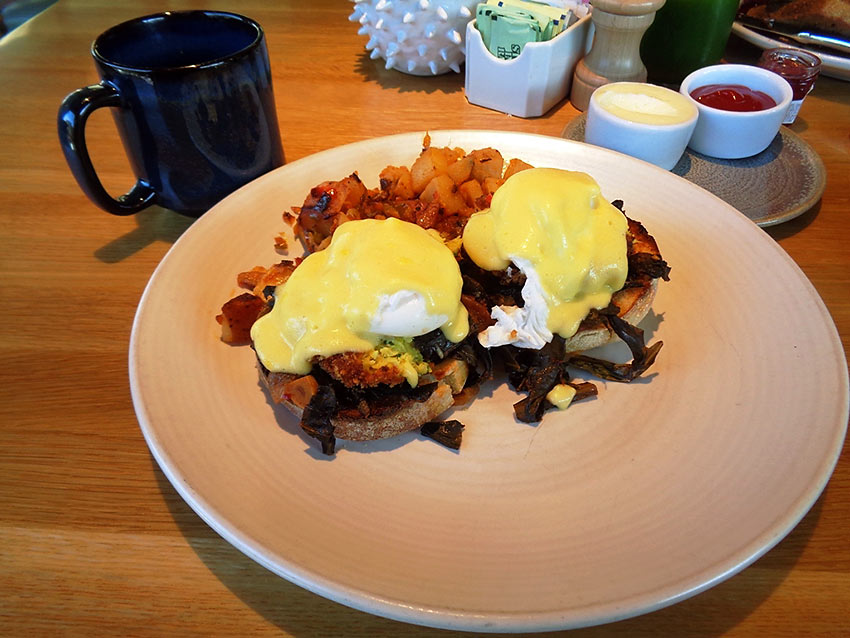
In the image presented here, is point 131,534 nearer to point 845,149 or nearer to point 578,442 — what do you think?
point 578,442

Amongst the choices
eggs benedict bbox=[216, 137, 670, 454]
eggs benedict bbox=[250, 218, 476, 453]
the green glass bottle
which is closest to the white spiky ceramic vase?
the green glass bottle

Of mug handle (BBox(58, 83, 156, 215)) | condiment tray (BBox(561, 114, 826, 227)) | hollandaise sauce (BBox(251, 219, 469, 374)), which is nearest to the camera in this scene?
hollandaise sauce (BBox(251, 219, 469, 374))

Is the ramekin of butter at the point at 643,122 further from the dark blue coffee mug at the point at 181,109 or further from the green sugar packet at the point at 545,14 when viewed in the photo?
the dark blue coffee mug at the point at 181,109

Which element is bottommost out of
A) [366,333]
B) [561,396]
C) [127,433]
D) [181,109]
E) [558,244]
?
[127,433]

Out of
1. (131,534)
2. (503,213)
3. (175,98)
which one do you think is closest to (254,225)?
(175,98)

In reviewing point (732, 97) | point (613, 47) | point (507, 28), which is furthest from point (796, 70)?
point (507, 28)

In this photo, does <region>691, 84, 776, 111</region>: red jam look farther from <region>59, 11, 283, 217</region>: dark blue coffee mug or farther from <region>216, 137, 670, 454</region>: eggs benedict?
<region>59, 11, 283, 217</region>: dark blue coffee mug

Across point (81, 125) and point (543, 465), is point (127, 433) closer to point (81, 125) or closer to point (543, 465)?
point (81, 125)
